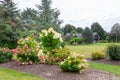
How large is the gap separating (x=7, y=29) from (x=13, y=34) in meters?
0.54

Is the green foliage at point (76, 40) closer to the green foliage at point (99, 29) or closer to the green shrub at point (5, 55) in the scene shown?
the green foliage at point (99, 29)

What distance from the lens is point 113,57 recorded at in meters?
14.7

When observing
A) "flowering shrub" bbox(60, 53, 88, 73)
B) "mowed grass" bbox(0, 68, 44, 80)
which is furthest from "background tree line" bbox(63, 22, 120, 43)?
"mowed grass" bbox(0, 68, 44, 80)

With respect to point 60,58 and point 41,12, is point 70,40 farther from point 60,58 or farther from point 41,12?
point 60,58

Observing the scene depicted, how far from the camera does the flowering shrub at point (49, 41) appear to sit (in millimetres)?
10812

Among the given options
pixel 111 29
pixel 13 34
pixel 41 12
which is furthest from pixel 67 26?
pixel 13 34

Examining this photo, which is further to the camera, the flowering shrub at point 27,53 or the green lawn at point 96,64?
the green lawn at point 96,64

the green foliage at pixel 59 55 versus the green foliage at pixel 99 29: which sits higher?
the green foliage at pixel 99 29

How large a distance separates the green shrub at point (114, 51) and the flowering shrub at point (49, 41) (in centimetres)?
469

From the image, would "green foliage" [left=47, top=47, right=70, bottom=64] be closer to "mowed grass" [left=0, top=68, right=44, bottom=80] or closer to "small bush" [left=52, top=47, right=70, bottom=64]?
"small bush" [left=52, top=47, right=70, bottom=64]

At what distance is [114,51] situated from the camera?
14555mm

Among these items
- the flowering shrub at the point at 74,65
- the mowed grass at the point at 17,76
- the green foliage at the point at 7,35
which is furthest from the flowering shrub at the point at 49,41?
the green foliage at the point at 7,35

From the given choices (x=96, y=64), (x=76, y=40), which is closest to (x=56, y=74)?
(x=96, y=64)

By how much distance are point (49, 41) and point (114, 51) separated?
16.8 ft
